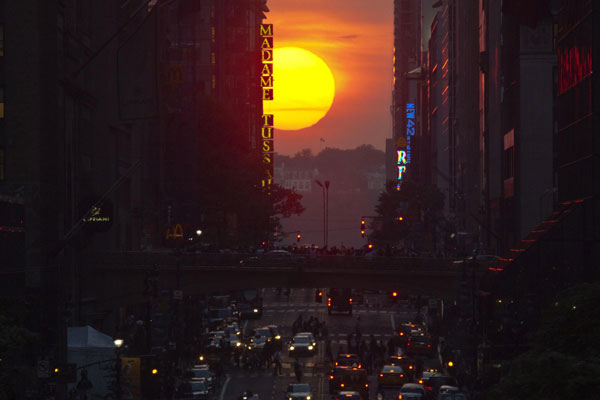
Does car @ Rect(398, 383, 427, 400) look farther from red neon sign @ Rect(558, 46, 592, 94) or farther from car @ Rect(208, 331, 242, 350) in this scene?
car @ Rect(208, 331, 242, 350)

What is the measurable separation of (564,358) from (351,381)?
42253 millimetres

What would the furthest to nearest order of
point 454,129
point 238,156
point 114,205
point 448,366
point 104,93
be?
1. point 454,129
2. point 238,156
3. point 114,205
4. point 104,93
5. point 448,366

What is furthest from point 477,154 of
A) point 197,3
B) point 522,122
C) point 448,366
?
point 197,3

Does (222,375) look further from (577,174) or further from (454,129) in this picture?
(454,129)

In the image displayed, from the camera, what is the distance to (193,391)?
67.5 meters

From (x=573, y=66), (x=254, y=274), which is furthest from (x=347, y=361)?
(x=573, y=66)

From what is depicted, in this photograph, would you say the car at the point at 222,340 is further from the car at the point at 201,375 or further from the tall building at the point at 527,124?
the tall building at the point at 527,124

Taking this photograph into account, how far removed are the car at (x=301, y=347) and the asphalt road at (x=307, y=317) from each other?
1.74 feet

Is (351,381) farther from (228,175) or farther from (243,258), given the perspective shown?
(228,175)

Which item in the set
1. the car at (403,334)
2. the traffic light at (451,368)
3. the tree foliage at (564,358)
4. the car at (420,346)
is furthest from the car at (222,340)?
the tree foliage at (564,358)

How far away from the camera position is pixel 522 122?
107 meters

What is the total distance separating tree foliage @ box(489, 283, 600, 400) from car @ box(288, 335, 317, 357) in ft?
200

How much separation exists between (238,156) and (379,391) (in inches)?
2336

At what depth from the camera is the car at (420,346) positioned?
3819 inches
